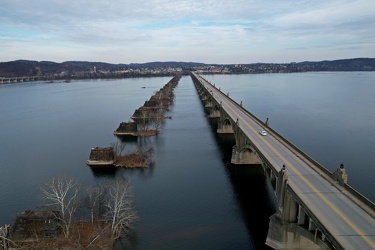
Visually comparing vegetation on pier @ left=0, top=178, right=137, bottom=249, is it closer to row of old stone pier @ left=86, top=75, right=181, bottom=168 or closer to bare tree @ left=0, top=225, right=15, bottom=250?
bare tree @ left=0, top=225, right=15, bottom=250

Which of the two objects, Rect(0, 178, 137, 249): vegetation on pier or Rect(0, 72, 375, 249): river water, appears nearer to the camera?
Rect(0, 178, 137, 249): vegetation on pier

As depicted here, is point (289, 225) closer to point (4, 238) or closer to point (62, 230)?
point (62, 230)

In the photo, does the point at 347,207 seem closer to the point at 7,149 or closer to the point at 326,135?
the point at 326,135

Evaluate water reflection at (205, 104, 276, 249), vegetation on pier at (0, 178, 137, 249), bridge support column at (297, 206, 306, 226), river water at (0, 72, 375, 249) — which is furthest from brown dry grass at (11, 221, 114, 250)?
bridge support column at (297, 206, 306, 226)

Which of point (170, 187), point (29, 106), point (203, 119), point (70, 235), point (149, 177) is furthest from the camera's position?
point (29, 106)

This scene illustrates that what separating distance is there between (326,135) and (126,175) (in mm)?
49120

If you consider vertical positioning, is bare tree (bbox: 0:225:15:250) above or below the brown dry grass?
above

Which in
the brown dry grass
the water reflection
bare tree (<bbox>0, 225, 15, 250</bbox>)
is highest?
bare tree (<bbox>0, 225, 15, 250</bbox>)

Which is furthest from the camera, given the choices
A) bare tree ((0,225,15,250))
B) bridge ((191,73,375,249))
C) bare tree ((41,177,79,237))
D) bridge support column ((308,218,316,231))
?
bare tree ((41,177,79,237))

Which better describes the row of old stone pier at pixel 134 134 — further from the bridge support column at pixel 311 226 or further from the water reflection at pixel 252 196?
the bridge support column at pixel 311 226

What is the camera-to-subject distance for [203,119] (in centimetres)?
11238

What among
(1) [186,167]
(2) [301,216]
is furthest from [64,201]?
(2) [301,216]

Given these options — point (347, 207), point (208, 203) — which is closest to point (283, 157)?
point (208, 203)

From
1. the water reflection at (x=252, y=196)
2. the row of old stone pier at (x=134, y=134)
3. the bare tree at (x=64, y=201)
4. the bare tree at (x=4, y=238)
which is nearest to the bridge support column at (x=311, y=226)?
the water reflection at (x=252, y=196)
